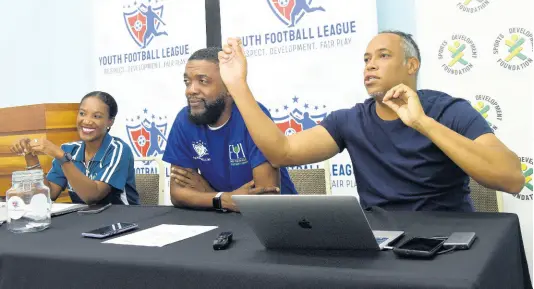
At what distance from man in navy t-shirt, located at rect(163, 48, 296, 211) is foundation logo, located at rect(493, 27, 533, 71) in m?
1.50

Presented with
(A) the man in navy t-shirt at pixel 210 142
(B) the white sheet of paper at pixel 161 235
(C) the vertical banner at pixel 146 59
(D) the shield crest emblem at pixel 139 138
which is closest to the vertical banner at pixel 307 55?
(C) the vertical banner at pixel 146 59

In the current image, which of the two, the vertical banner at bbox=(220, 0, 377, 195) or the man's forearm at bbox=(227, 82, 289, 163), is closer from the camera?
the man's forearm at bbox=(227, 82, 289, 163)

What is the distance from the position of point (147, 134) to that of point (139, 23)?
2.91ft

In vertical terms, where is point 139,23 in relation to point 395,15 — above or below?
above

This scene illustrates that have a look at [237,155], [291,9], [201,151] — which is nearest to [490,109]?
[291,9]

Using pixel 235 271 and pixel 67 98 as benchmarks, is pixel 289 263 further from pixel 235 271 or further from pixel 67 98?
pixel 67 98

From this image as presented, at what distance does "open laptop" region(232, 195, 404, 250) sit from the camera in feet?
3.03

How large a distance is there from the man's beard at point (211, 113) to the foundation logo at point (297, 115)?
1242mm

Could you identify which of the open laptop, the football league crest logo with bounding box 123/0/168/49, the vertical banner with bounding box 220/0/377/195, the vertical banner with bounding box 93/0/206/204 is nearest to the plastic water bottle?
the open laptop

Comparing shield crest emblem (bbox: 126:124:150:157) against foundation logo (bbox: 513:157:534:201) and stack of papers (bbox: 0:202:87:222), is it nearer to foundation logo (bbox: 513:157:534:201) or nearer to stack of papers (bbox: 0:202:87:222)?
stack of papers (bbox: 0:202:87:222)

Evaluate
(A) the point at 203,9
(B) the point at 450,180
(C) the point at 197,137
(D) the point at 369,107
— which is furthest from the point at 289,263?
(A) the point at 203,9

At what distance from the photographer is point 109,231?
1.32 metres

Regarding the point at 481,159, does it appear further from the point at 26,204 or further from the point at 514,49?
the point at 514,49

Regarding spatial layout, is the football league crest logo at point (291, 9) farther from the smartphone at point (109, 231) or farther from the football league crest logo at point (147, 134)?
the smartphone at point (109, 231)
